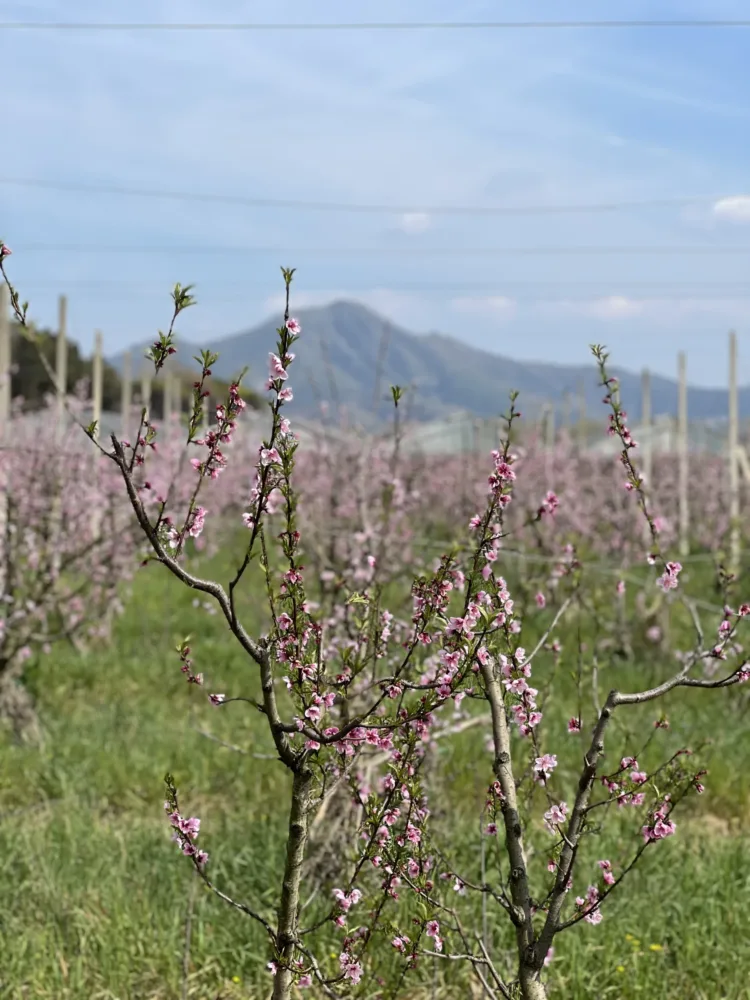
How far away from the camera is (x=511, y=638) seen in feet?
7.77

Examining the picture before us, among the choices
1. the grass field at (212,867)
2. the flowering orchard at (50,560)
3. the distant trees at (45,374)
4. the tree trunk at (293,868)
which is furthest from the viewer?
the distant trees at (45,374)

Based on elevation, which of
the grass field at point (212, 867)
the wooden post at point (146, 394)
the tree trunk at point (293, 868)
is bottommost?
the grass field at point (212, 867)

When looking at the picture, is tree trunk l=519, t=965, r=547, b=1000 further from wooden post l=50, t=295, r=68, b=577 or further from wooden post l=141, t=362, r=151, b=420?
wooden post l=50, t=295, r=68, b=577

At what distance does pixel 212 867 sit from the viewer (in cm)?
460

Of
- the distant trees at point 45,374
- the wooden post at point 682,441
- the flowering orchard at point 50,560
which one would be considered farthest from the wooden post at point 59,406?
the distant trees at point 45,374

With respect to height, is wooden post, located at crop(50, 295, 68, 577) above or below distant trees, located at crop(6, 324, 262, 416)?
below

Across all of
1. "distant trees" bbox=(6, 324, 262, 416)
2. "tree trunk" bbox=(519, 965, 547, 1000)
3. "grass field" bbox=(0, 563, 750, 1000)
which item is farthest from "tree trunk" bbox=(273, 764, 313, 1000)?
"distant trees" bbox=(6, 324, 262, 416)

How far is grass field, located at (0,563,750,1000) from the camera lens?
3707 millimetres

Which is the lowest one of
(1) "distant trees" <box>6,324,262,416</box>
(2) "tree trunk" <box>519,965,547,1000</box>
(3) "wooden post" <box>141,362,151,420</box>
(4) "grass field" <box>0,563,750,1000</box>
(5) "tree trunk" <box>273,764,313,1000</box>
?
(4) "grass field" <box>0,563,750,1000</box>

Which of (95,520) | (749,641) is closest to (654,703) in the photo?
(749,641)

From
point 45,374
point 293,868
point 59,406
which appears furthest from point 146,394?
point 45,374

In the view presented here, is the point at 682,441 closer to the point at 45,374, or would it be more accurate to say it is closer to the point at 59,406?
the point at 59,406

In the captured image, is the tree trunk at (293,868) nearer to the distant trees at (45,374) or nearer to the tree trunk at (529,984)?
the tree trunk at (529,984)

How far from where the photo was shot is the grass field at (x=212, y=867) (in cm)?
371
